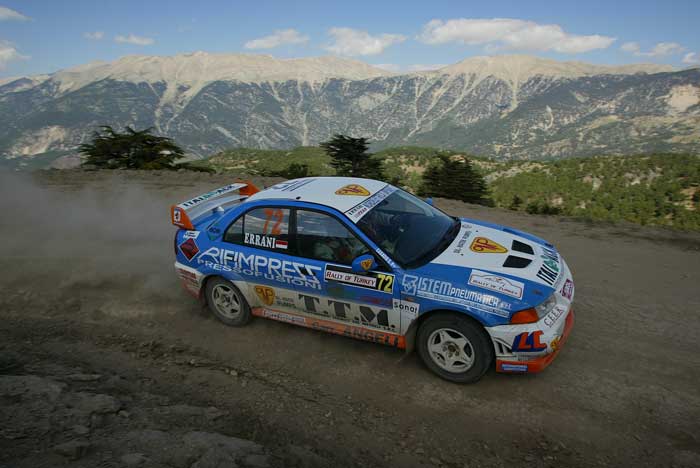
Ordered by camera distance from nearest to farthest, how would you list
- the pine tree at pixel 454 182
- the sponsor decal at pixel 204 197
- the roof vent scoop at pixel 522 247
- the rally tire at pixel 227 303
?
the roof vent scoop at pixel 522 247 < the rally tire at pixel 227 303 < the sponsor decal at pixel 204 197 < the pine tree at pixel 454 182

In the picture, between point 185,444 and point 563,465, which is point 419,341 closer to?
point 563,465

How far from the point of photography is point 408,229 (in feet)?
15.1

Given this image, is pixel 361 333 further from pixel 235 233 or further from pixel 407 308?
pixel 235 233

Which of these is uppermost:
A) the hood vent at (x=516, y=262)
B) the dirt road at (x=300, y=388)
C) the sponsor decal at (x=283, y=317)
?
the hood vent at (x=516, y=262)

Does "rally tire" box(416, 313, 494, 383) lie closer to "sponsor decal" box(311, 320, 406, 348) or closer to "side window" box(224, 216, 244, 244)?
"sponsor decal" box(311, 320, 406, 348)

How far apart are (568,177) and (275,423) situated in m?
75.6

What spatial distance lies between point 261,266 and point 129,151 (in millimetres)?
18078

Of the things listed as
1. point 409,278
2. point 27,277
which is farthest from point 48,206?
point 409,278

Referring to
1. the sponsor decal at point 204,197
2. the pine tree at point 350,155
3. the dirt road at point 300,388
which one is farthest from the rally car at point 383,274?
the pine tree at point 350,155

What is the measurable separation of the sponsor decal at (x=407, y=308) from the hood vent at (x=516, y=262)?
0.96m

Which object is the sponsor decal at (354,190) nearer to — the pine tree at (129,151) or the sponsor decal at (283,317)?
the sponsor decal at (283,317)

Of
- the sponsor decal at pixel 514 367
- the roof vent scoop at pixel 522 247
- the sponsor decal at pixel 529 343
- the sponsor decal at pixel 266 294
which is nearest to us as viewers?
the sponsor decal at pixel 529 343

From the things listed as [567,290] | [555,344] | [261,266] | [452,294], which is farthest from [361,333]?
[567,290]

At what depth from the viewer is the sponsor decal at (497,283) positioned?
369 centimetres
